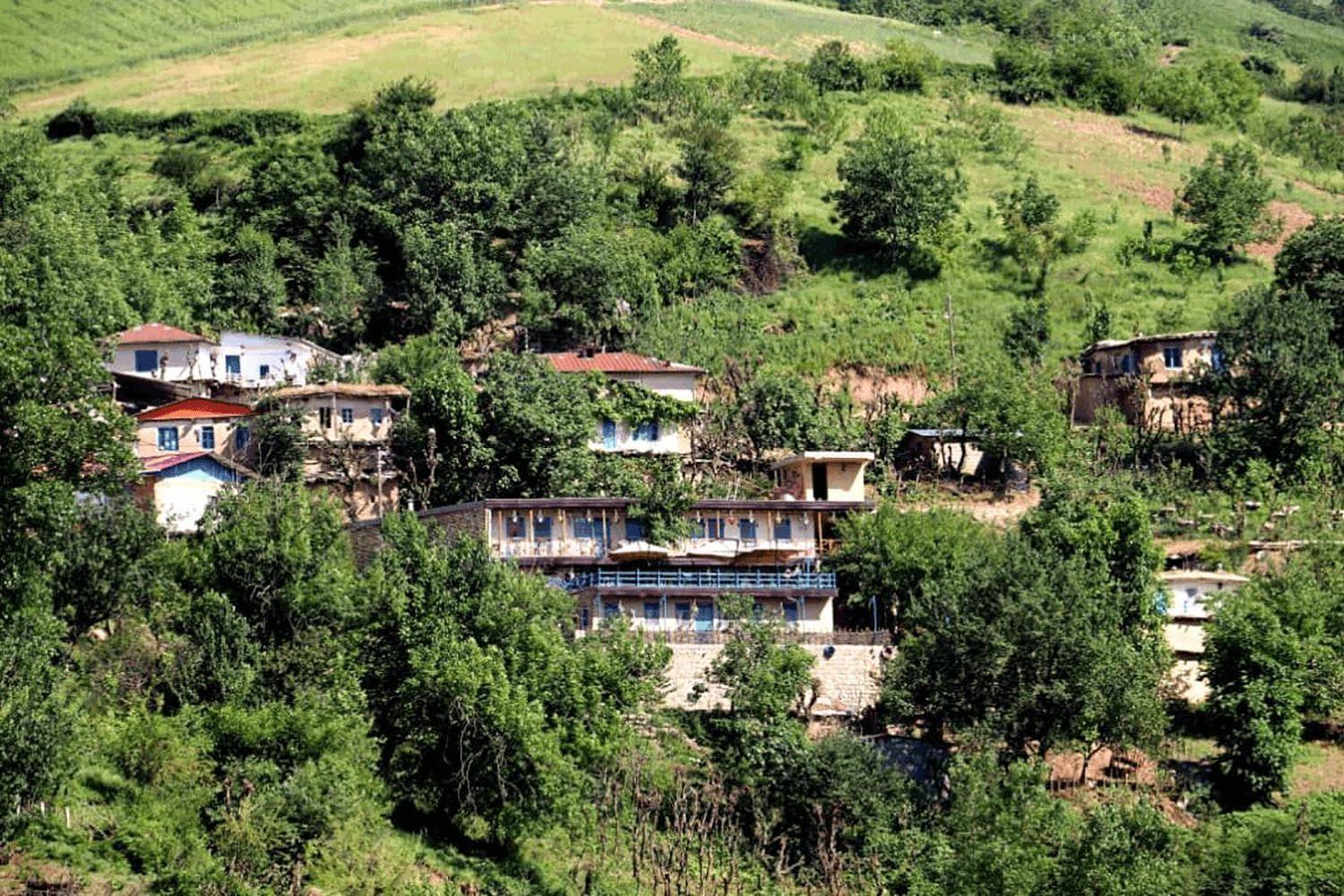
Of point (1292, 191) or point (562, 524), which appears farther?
point (1292, 191)

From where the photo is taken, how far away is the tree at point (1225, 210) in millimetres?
82062

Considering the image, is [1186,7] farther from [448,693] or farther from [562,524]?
[448,693]

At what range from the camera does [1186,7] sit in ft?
569

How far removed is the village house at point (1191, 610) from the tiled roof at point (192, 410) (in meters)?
27.5

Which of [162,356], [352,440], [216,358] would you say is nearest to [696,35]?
[216,358]

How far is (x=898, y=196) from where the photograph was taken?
78.9m

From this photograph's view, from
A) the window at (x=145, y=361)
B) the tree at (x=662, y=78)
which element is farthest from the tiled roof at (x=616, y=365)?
the tree at (x=662, y=78)

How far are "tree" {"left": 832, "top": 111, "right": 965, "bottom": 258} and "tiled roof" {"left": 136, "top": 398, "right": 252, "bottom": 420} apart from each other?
29810mm

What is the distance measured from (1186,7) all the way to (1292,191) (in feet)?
276

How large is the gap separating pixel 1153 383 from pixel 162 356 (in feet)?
108

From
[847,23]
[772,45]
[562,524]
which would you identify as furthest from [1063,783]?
[847,23]

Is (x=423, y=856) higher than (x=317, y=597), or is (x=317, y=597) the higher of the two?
(x=317, y=597)

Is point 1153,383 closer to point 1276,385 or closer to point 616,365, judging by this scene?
point 1276,385

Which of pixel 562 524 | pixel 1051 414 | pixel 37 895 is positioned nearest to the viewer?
pixel 37 895
